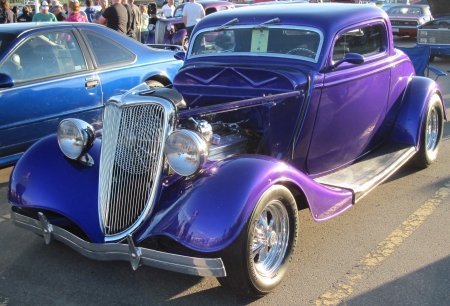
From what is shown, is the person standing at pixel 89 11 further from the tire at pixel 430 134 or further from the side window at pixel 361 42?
the tire at pixel 430 134

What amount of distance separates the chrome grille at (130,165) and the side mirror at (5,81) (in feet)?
7.70

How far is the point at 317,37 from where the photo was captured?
4.41 metres

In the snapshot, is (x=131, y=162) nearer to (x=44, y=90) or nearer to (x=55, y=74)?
(x=44, y=90)

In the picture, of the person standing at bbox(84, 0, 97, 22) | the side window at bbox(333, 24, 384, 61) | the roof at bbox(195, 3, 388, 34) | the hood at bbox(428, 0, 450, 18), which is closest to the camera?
the roof at bbox(195, 3, 388, 34)

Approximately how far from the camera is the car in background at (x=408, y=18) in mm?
17344

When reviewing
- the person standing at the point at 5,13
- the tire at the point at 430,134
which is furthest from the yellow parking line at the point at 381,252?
the person standing at the point at 5,13

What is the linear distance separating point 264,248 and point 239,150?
0.88 m

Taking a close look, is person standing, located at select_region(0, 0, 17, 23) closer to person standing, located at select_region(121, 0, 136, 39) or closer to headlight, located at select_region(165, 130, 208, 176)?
person standing, located at select_region(121, 0, 136, 39)

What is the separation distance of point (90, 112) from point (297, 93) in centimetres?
281

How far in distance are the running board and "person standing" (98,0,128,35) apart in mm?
6064

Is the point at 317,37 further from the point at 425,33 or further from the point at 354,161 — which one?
the point at 425,33

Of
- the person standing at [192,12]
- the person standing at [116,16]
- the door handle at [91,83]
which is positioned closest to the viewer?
the door handle at [91,83]

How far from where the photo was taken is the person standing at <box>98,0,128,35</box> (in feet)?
31.3

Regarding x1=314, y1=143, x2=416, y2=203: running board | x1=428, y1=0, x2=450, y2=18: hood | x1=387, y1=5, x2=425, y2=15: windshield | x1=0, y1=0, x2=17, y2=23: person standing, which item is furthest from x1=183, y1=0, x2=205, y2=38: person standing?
x1=387, y1=5, x2=425, y2=15: windshield
